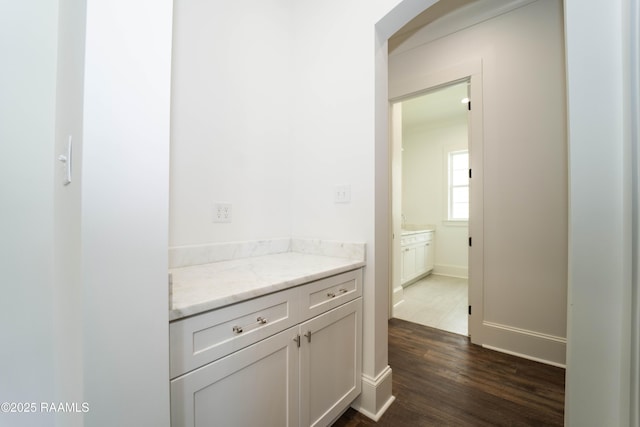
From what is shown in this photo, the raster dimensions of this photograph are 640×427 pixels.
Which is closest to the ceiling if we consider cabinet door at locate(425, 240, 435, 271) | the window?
the window

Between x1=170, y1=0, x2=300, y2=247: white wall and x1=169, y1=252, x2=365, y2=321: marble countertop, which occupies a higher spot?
x1=170, y1=0, x2=300, y2=247: white wall

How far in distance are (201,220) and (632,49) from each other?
1.70 metres

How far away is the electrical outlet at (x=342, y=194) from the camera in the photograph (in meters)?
1.59

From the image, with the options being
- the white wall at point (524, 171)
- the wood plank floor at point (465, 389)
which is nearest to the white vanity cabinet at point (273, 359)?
the wood plank floor at point (465, 389)

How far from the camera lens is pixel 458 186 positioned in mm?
4969

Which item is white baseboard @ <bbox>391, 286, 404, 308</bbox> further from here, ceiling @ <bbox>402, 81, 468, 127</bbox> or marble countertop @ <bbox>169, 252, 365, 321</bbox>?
ceiling @ <bbox>402, 81, 468, 127</bbox>

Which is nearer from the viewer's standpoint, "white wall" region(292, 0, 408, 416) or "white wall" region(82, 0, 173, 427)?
"white wall" region(82, 0, 173, 427)

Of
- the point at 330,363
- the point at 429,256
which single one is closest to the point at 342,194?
the point at 330,363

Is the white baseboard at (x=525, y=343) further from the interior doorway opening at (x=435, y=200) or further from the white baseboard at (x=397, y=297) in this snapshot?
the interior doorway opening at (x=435, y=200)

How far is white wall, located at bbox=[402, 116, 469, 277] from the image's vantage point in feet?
15.9

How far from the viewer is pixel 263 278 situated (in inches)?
43.4

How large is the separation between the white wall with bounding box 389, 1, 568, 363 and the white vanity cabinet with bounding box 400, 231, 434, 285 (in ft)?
5.25

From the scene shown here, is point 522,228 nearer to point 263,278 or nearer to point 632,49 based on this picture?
point 632,49

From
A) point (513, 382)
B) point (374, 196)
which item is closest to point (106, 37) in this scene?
point (374, 196)
